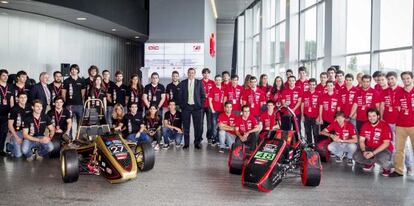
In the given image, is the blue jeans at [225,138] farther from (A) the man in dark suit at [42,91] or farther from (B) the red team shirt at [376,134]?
(A) the man in dark suit at [42,91]

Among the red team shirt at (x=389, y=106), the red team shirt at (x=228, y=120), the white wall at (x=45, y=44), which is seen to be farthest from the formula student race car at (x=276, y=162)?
the white wall at (x=45, y=44)

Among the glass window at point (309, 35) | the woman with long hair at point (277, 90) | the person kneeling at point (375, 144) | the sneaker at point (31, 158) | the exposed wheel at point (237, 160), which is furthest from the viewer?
the glass window at point (309, 35)

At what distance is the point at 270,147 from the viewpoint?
5426 mm

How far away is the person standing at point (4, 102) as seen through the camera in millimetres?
7578

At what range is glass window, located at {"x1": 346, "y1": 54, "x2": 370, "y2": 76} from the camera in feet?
34.7

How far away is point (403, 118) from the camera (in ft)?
20.7

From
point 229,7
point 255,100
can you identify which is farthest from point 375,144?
point 229,7

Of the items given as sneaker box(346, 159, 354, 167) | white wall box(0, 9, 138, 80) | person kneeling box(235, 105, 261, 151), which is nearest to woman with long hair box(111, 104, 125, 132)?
person kneeling box(235, 105, 261, 151)

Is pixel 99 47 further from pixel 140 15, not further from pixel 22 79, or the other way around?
pixel 22 79

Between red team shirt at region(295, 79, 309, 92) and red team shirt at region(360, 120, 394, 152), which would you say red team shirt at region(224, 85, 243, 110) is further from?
red team shirt at region(360, 120, 394, 152)

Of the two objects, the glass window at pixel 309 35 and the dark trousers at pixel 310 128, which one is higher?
the glass window at pixel 309 35

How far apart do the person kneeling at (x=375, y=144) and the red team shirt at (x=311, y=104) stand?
1.54 meters

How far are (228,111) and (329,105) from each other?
1954 mm

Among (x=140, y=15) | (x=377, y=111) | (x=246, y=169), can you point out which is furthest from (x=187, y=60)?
(x=246, y=169)
